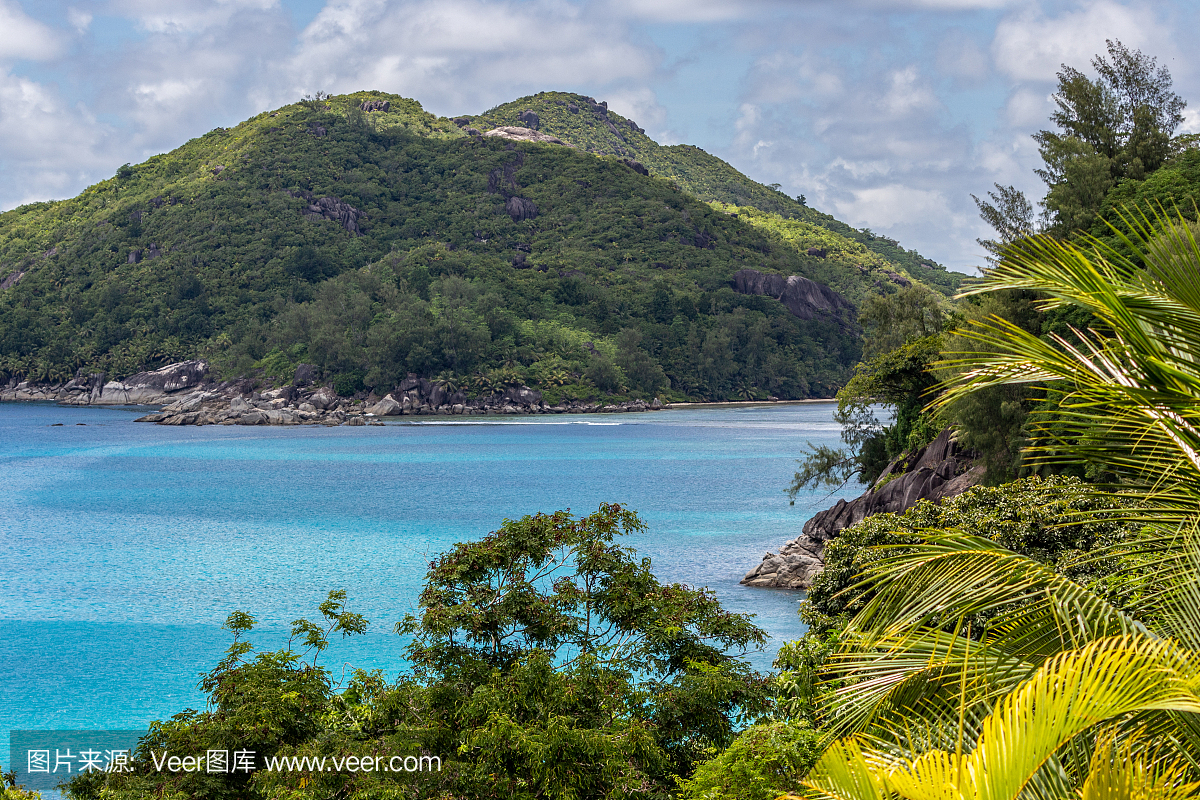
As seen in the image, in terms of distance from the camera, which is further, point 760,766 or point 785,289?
point 785,289

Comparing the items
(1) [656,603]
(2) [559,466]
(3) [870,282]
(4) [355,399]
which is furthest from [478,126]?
(1) [656,603]

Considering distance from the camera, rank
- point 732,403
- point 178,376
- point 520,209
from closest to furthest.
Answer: point 178,376 → point 732,403 → point 520,209

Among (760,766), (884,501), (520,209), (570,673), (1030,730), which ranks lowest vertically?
(884,501)

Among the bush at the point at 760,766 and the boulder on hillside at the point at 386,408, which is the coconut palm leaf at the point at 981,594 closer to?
the bush at the point at 760,766

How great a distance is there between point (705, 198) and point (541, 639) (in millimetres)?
180163

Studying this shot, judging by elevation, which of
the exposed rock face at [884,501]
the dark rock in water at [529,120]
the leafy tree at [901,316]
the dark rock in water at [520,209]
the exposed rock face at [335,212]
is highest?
the dark rock in water at [529,120]

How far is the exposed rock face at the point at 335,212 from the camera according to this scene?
407ft

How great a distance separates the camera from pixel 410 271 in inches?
4264

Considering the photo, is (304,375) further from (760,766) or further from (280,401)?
(760,766)

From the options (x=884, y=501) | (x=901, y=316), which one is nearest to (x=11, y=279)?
(x=901, y=316)

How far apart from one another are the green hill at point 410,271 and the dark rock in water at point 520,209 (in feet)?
0.69

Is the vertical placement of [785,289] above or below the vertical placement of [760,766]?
above

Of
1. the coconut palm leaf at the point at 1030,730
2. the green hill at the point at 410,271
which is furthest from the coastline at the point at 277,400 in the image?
the coconut palm leaf at the point at 1030,730

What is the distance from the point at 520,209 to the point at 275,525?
340 ft
